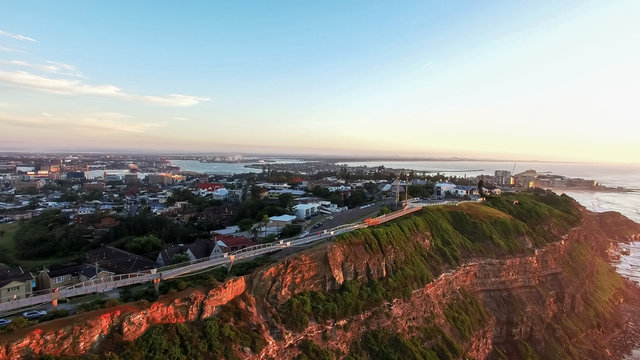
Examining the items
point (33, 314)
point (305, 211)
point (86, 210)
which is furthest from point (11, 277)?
point (86, 210)

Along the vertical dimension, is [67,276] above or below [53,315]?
below

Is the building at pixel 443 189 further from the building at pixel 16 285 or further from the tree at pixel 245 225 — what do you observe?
the building at pixel 16 285

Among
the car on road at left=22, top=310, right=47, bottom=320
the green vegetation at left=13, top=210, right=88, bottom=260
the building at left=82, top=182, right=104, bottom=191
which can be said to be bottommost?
the building at left=82, top=182, right=104, bottom=191

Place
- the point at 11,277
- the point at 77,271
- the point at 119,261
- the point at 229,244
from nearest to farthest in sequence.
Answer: the point at 11,277 → the point at 77,271 → the point at 119,261 → the point at 229,244

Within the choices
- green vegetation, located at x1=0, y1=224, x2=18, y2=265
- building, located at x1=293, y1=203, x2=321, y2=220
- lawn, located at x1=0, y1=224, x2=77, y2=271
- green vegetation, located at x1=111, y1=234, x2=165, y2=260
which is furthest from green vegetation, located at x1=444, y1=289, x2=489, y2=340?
green vegetation, located at x1=0, y1=224, x2=18, y2=265

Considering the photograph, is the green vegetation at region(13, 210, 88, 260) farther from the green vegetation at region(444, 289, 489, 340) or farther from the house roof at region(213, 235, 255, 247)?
the green vegetation at region(444, 289, 489, 340)

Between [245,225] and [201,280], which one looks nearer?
[201,280]

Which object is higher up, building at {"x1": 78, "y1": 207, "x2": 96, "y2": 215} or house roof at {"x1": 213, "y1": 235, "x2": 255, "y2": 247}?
house roof at {"x1": 213, "y1": 235, "x2": 255, "y2": 247}

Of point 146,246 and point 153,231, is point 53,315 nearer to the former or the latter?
point 146,246
